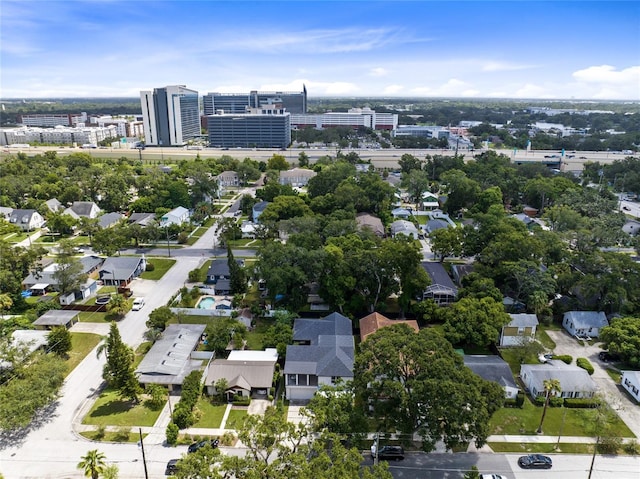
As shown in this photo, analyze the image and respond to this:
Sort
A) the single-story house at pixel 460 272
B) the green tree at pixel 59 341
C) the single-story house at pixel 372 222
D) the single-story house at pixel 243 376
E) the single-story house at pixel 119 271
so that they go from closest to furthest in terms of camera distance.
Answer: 1. the single-story house at pixel 243 376
2. the green tree at pixel 59 341
3. the single-story house at pixel 460 272
4. the single-story house at pixel 119 271
5. the single-story house at pixel 372 222

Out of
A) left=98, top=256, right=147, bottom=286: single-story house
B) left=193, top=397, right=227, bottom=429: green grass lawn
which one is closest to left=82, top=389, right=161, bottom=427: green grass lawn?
left=193, top=397, right=227, bottom=429: green grass lawn

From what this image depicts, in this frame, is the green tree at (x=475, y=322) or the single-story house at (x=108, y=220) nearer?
the green tree at (x=475, y=322)

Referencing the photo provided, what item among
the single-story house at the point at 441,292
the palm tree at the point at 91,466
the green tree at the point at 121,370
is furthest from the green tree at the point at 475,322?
the palm tree at the point at 91,466

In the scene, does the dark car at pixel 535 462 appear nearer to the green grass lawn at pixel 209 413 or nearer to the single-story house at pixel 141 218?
the green grass lawn at pixel 209 413

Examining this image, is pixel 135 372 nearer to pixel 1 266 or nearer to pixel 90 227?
pixel 1 266

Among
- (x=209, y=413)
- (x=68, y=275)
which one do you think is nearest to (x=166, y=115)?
(x=68, y=275)

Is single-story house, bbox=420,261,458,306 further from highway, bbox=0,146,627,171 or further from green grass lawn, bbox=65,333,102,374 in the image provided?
highway, bbox=0,146,627,171
